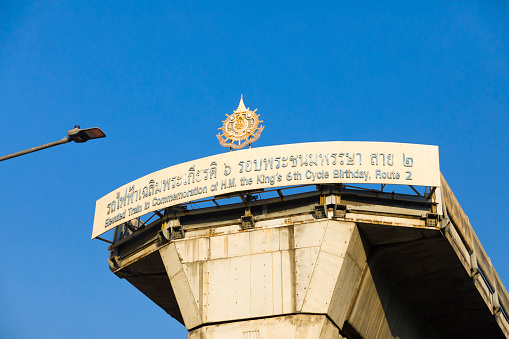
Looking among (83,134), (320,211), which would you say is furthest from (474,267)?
(83,134)

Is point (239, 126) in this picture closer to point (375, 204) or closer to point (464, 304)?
point (375, 204)

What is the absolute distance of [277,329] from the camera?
38.6m

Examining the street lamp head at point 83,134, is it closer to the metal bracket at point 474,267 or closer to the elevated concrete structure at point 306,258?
the elevated concrete structure at point 306,258

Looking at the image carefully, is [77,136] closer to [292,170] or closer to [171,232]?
[292,170]

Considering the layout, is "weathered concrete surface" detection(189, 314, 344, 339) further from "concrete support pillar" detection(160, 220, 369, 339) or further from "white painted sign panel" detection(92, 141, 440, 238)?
"white painted sign panel" detection(92, 141, 440, 238)

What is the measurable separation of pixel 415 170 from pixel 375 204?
252cm

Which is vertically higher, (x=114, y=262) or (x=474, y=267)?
Answer: (x=114, y=262)

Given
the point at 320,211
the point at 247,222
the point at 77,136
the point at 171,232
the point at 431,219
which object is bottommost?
the point at 77,136

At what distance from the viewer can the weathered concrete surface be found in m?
38.2

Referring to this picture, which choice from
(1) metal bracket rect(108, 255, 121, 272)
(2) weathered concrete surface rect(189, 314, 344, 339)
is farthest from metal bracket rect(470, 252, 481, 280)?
(1) metal bracket rect(108, 255, 121, 272)

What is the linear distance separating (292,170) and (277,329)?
299 inches

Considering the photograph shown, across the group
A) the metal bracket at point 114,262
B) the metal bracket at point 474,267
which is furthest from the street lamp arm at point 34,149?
the metal bracket at point 474,267

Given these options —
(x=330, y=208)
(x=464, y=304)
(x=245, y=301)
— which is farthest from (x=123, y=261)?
(x=464, y=304)

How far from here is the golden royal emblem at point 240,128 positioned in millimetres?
44250
